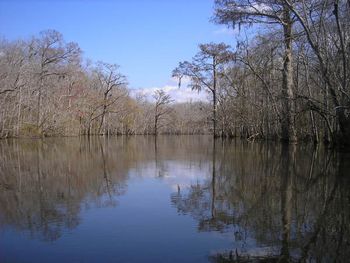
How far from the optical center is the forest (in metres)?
19.9

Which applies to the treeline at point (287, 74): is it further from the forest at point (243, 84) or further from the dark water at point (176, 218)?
the dark water at point (176, 218)

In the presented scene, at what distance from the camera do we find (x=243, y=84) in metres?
41.7

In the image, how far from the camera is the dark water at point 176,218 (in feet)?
15.1

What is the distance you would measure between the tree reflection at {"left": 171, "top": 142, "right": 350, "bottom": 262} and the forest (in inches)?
379

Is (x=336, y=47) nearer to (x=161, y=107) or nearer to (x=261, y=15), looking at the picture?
(x=261, y=15)

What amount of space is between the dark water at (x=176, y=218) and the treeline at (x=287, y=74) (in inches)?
364


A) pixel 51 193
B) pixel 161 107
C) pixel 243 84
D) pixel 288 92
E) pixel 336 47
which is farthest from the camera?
pixel 161 107

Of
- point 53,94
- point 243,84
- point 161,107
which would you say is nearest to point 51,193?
point 243,84

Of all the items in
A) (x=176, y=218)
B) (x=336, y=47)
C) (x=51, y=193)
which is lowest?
(x=176, y=218)

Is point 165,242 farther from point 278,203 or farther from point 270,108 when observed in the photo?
point 270,108

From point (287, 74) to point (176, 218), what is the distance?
20.9 metres

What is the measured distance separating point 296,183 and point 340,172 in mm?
2546

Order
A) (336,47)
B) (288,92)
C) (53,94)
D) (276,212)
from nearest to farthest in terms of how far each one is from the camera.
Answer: (276,212) → (336,47) → (288,92) → (53,94)

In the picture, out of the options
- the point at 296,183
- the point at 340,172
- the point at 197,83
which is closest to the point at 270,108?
the point at 197,83
